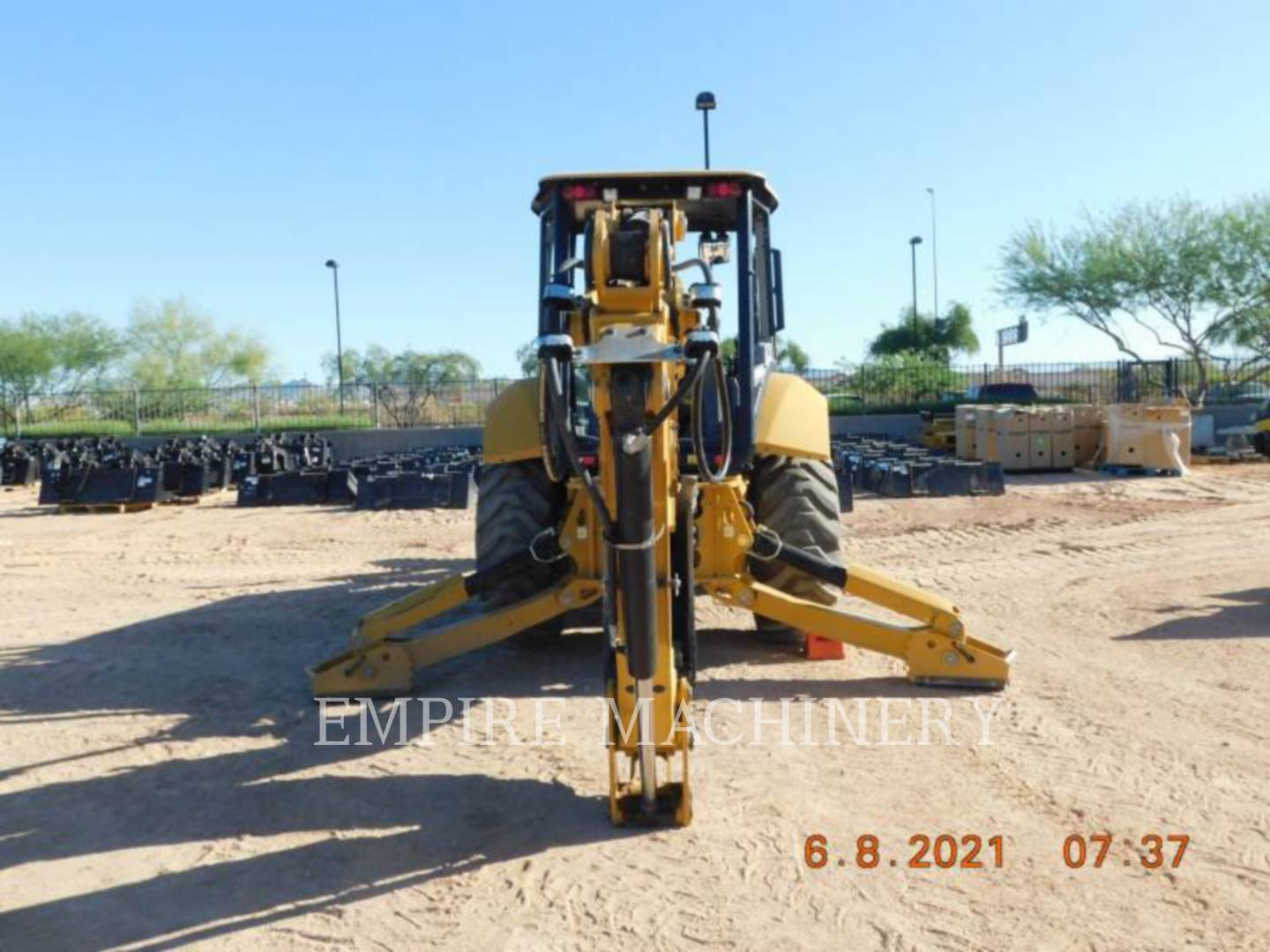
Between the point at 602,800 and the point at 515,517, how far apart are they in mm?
2359

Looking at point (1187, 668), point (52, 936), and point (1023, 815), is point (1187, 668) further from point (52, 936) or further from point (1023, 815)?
point (52, 936)

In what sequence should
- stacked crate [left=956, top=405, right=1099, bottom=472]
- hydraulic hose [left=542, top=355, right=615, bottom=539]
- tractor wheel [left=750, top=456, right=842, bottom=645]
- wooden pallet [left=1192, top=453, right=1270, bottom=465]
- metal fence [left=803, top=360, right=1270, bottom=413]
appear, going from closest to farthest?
1. hydraulic hose [left=542, top=355, right=615, bottom=539]
2. tractor wheel [left=750, top=456, right=842, bottom=645]
3. stacked crate [left=956, top=405, right=1099, bottom=472]
4. wooden pallet [left=1192, top=453, right=1270, bottom=465]
5. metal fence [left=803, top=360, right=1270, bottom=413]

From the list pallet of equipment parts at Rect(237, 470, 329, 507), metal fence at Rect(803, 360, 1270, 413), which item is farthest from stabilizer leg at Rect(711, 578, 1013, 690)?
metal fence at Rect(803, 360, 1270, 413)

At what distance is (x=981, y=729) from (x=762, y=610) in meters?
1.19

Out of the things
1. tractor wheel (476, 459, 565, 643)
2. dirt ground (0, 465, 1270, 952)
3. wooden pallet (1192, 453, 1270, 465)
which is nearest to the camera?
dirt ground (0, 465, 1270, 952)

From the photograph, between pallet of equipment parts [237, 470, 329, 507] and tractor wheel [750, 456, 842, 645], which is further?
pallet of equipment parts [237, 470, 329, 507]

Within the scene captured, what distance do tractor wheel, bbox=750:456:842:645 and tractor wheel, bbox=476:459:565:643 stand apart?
3.91 ft

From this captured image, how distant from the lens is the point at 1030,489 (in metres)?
16.1

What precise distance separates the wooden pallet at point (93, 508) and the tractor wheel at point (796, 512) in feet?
43.1

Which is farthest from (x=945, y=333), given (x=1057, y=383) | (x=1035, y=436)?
(x=1035, y=436)

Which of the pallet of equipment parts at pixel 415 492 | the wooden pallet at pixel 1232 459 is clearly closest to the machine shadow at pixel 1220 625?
the pallet of equipment parts at pixel 415 492

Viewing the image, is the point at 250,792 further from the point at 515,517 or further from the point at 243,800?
the point at 515,517

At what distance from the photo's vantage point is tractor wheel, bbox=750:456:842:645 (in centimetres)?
606

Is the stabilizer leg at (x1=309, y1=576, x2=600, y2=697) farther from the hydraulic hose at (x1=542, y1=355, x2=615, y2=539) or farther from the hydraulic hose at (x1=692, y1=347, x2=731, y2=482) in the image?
the hydraulic hose at (x1=542, y1=355, x2=615, y2=539)
